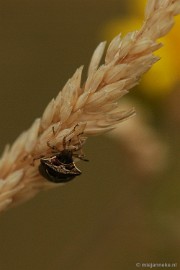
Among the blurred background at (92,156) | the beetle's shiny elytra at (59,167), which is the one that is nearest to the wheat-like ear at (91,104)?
the beetle's shiny elytra at (59,167)

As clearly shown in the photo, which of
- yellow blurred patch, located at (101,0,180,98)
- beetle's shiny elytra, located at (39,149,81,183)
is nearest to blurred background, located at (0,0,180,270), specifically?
yellow blurred patch, located at (101,0,180,98)

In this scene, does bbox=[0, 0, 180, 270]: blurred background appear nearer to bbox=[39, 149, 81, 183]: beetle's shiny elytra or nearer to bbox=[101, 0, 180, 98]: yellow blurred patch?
bbox=[101, 0, 180, 98]: yellow blurred patch

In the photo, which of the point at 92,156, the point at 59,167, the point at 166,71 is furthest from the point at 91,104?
the point at 92,156

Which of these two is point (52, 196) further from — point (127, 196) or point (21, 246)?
point (127, 196)

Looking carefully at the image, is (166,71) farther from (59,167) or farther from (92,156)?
(92,156)

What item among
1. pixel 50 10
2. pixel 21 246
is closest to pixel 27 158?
pixel 21 246
